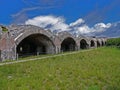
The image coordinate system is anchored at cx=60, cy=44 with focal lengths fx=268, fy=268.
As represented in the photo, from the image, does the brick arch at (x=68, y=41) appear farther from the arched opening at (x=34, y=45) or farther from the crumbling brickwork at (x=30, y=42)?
the arched opening at (x=34, y=45)

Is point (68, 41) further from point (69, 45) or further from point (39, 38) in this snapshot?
point (39, 38)

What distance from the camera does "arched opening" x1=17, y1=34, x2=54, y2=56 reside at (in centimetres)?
5197

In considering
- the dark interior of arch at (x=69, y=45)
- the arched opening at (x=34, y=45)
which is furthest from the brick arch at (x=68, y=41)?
the arched opening at (x=34, y=45)

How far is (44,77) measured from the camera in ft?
75.5

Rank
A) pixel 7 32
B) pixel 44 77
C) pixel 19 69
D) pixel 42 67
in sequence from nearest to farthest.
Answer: pixel 44 77 → pixel 19 69 → pixel 42 67 → pixel 7 32

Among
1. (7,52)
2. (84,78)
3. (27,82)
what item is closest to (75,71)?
(84,78)

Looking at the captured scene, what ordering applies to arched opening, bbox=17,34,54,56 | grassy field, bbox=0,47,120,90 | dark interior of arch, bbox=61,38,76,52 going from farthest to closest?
dark interior of arch, bbox=61,38,76,52
arched opening, bbox=17,34,54,56
grassy field, bbox=0,47,120,90

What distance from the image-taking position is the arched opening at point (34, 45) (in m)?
52.0

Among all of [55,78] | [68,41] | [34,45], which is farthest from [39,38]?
[55,78]

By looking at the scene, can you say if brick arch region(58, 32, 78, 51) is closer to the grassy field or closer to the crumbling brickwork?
the crumbling brickwork

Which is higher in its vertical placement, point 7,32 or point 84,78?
point 7,32

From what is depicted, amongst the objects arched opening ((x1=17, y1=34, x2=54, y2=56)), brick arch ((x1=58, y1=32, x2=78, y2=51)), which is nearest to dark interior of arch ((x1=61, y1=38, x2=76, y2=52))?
brick arch ((x1=58, y1=32, x2=78, y2=51))

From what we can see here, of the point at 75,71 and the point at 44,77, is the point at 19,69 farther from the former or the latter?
the point at 75,71

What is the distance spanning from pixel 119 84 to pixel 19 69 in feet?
30.8
